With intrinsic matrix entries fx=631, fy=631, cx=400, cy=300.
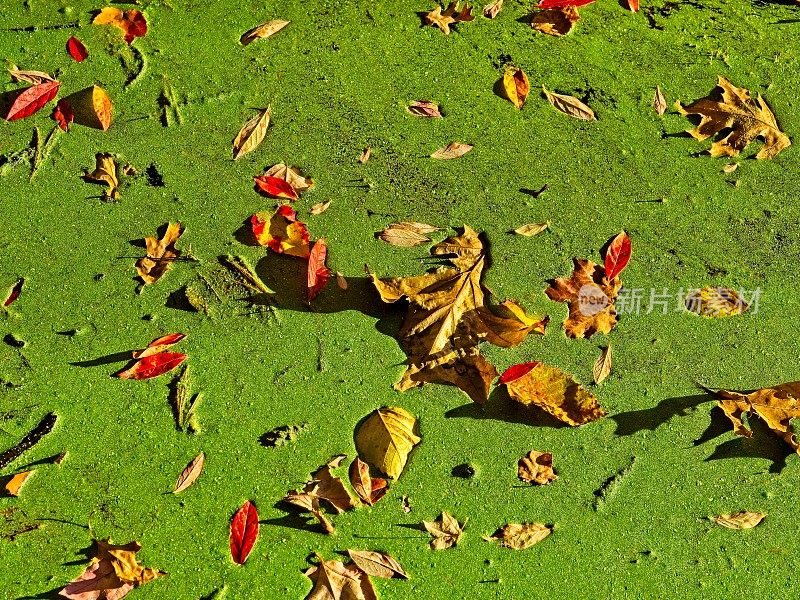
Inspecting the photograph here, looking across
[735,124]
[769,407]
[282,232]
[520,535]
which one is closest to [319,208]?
[282,232]

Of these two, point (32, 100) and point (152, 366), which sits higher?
point (32, 100)

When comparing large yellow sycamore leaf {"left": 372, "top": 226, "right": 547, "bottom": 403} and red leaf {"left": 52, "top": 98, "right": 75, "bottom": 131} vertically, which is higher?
red leaf {"left": 52, "top": 98, "right": 75, "bottom": 131}

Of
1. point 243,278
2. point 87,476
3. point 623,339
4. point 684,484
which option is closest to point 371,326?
point 243,278

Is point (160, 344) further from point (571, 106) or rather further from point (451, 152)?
point (571, 106)

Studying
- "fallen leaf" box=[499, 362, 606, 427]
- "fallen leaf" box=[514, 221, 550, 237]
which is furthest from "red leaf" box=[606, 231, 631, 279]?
"fallen leaf" box=[499, 362, 606, 427]

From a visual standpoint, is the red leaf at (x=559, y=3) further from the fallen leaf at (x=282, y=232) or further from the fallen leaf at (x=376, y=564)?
the fallen leaf at (x=376, y=564)

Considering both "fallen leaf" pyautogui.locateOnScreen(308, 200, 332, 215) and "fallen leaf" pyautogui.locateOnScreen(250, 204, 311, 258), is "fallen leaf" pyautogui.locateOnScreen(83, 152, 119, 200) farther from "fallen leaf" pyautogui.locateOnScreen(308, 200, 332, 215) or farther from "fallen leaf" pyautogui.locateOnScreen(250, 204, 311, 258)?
"fallen leaf" pyautogui.locateOnScreen(308, 200, 332, 215)

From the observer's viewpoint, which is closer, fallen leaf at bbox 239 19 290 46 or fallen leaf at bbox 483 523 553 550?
fallen leaf at bbox 483 523 553 550
